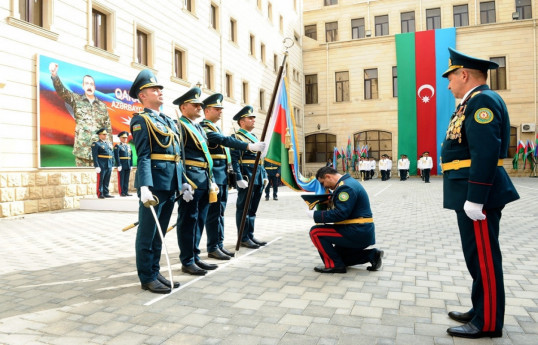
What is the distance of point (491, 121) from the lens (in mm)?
2777

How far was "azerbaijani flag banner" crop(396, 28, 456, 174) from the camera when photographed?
29.5 meters

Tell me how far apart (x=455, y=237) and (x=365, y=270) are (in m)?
2.87

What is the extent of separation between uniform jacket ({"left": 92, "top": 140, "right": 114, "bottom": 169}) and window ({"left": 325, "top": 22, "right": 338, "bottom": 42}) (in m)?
26.2

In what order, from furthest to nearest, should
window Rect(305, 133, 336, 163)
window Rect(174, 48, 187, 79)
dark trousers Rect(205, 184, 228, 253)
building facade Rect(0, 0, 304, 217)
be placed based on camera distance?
window Rect(305, 133, 336, 163) → window Rect(174, 48, 187, 79) → building facade Rect(0, 0, 304, 217) → dark trousers Rect(205, 184, 228, 253)

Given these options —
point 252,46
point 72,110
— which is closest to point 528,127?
point 252,46

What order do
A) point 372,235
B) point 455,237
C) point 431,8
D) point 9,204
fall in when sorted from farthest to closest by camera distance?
point 431,8 < point 9,204 < point 455,237 < point 372,235

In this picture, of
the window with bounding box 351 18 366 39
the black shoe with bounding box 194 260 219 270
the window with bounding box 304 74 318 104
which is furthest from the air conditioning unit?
the black shoe with bounding box 194 260 219 270

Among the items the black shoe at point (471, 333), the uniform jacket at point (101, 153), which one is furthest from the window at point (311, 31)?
the black shoe at point (471, 333)

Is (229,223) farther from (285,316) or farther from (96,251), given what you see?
(285,316)

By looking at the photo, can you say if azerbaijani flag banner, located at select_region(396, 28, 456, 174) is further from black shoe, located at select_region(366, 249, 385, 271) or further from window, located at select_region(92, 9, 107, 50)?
black shoe, located at select_region(366, 249, 385, 271)

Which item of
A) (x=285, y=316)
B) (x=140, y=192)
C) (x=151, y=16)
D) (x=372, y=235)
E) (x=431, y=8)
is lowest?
(x=285, y=316)

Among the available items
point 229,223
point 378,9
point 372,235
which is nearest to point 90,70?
point 229,223

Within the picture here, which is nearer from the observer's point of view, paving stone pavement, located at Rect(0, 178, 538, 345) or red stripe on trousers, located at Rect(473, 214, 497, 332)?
red stripe on trousers, located at Rect(473, 214, 497, 332)

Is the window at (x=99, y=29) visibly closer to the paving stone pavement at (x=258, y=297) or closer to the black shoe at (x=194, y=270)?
the paving stone pavement at (x=258, y=297)
